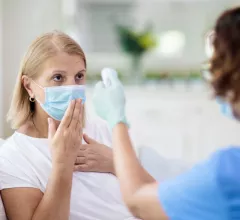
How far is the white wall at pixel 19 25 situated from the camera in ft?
15.0

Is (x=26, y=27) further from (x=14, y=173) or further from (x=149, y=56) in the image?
(x=14, y=173)

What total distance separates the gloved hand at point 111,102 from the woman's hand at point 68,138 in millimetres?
265

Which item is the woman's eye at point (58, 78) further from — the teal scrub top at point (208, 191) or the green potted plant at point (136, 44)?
the green potted plant at point (136, 44)

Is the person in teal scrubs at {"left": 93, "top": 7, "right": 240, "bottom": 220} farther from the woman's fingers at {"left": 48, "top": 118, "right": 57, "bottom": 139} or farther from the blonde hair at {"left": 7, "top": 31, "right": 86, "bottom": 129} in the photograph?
the blonde hair at {"left": 7, "top": 31, "right": 86, "bottom": 129}


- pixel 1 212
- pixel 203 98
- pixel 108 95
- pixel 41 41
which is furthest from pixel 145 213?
pixel 203 98

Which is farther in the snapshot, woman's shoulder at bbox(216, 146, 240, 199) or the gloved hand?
the gloved hand

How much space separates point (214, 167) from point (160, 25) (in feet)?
12.9

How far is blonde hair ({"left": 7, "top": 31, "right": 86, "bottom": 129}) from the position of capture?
5.44 ft

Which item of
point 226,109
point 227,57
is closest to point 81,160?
point 226,109

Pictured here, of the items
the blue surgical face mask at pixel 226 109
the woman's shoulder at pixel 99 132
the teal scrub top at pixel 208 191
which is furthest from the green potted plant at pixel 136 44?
the teal scrub top at pixel 208 191

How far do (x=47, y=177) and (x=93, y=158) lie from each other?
0.18 m

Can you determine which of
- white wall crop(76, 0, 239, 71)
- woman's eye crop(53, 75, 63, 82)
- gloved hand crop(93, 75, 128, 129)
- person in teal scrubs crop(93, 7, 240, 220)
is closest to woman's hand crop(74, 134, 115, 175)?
woman's eye crop(53, 75, 63, 82)

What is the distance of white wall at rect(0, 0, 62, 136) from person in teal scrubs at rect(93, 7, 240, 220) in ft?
12.1

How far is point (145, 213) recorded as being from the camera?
1034 mm
